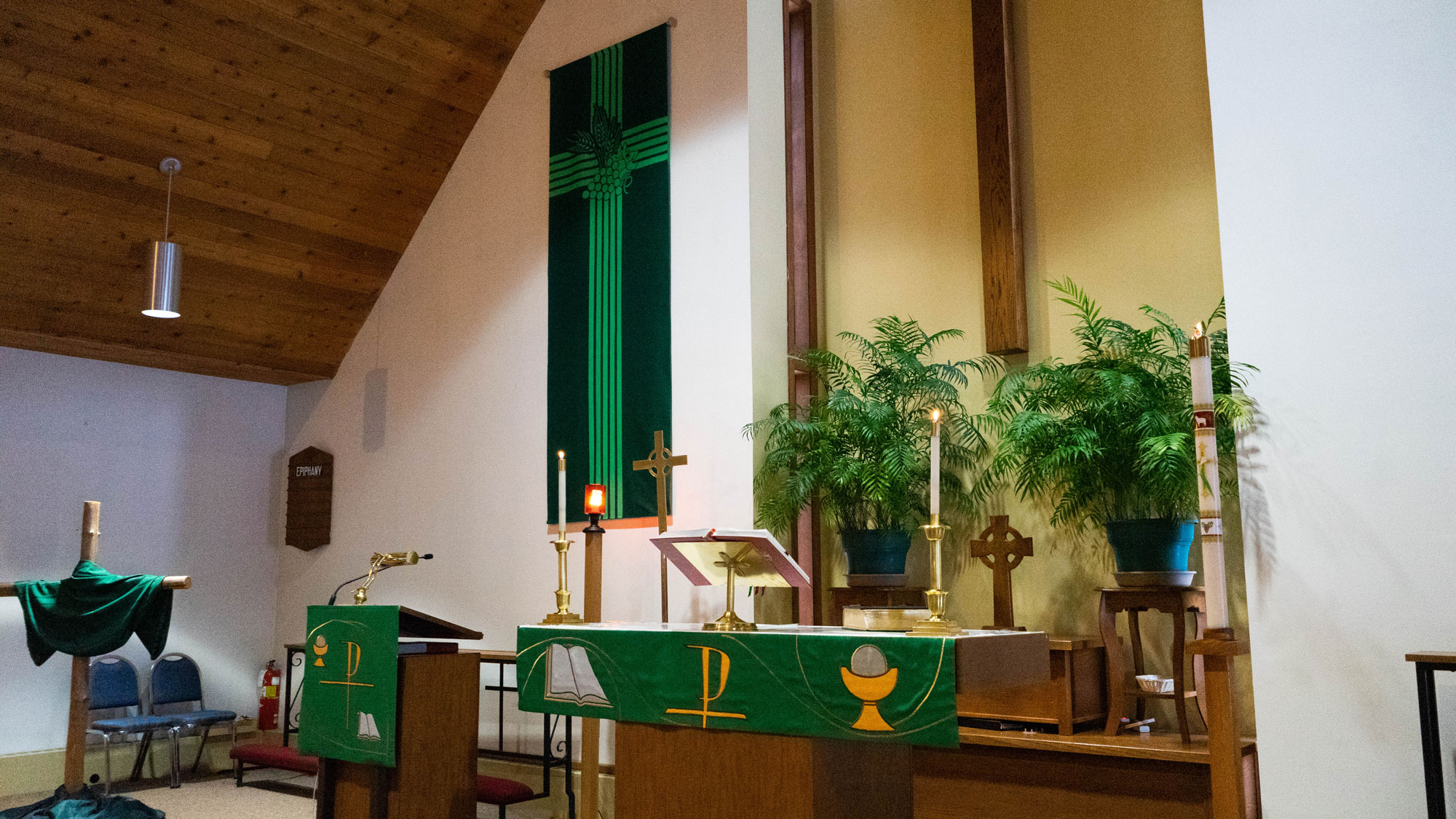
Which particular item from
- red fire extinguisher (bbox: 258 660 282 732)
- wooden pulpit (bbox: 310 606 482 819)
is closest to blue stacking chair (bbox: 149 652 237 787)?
red fire extinguisher (bbox: 258 660 282 732)

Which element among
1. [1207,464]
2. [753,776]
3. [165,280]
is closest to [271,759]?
[165,280]

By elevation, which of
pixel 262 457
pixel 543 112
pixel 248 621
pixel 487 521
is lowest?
pixel 248 621

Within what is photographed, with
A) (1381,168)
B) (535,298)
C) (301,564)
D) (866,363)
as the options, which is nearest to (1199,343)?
(1381,168)

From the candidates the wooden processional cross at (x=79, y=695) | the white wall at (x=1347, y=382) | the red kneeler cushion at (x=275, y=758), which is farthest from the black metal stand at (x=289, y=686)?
the white wall at (x=1347, y=382)

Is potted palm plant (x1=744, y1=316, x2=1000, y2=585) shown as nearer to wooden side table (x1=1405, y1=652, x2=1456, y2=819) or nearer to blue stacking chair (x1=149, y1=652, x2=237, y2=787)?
wooden side table (x1=1405, y1=652, x2=1456, y2=819)

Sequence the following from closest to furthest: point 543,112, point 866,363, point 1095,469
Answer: point 1095,469 < point 866,363 < point 543,112

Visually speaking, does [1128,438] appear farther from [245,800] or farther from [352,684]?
[245,800]

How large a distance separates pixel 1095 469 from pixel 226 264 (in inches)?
207

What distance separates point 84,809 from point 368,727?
5.40ft

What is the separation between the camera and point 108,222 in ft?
20.4

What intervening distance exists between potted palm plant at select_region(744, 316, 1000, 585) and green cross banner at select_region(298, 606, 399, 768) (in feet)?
5.83

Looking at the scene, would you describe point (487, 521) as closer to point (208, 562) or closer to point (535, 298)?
point (535, 298)

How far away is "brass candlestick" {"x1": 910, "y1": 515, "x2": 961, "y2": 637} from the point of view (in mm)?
2752

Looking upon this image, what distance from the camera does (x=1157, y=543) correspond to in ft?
13.4
